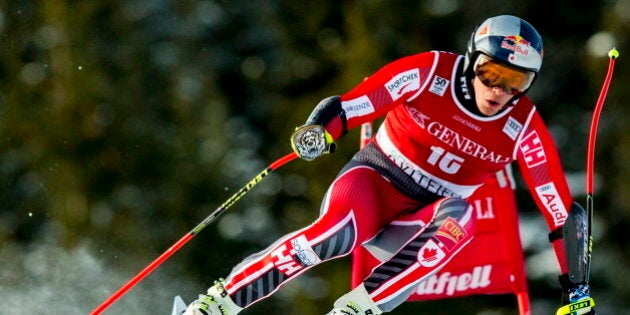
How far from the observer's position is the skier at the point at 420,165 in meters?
4.14

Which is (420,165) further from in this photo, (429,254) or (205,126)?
(205,126)

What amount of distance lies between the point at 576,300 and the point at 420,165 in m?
0.88

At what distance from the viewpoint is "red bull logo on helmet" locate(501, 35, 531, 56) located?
415cm

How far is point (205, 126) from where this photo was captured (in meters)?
9.64

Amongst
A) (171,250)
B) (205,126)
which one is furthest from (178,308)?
(205,126)

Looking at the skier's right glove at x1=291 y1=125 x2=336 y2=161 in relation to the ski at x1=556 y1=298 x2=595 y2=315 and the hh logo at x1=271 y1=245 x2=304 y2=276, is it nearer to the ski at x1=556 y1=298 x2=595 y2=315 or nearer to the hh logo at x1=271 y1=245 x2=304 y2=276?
the hh logo at x1=271 y1=245 x2=304 y2=276

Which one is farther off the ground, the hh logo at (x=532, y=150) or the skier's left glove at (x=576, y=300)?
the hh logo at (x=532, y=150)

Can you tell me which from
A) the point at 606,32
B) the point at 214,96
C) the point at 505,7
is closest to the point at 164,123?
the point at 214,96

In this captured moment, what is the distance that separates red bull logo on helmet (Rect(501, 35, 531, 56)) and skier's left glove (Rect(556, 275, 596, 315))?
Answer: 3.06ft

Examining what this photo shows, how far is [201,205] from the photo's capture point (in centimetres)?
940

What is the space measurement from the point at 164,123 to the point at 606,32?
158 inches

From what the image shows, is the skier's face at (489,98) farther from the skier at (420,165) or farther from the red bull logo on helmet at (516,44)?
the red bull logo on helmet at (516,44)

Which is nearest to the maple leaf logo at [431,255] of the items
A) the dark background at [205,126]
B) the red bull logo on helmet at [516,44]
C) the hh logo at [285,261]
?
the hh logo at [285,261]

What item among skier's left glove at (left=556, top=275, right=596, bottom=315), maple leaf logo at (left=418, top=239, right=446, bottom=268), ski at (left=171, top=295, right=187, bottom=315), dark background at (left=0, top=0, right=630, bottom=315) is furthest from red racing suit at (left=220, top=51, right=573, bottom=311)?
dark background at (left=0, top=0, right=630, bottom=315)
